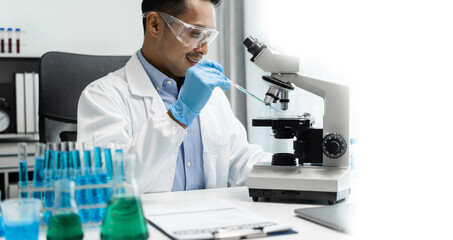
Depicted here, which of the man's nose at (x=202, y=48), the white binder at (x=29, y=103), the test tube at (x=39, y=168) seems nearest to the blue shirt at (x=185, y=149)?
the man's nose at (x=202, y=48)

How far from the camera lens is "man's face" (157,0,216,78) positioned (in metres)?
1.56

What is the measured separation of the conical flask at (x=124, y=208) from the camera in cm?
67

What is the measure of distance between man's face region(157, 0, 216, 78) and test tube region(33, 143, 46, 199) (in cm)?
83

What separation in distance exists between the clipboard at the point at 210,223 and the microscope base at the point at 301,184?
0.46 ft

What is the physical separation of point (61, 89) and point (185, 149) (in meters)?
0.53

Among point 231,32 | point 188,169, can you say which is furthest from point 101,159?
point 231,32

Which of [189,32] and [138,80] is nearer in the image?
[189,32]

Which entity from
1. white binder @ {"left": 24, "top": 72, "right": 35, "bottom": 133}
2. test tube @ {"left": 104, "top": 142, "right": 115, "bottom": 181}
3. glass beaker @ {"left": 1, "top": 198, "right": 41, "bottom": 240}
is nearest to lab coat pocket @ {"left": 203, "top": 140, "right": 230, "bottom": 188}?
test tube @ {"left": 104, "top": 142, "right": 115, "bottom": 181}

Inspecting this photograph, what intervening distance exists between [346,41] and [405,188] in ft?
2.13

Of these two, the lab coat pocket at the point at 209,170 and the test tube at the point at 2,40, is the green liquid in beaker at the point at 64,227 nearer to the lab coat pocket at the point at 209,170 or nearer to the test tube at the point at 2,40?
the lab coat pocket at the point at 209,170

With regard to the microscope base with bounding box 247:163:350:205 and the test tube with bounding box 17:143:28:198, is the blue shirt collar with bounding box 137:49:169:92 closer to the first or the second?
the microscope base with bounding box 247:163:350:205

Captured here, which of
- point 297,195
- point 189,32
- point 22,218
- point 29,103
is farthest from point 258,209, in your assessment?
point 29,103

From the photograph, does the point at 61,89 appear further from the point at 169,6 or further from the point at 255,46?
the point at 255,46

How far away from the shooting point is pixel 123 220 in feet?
2.21
